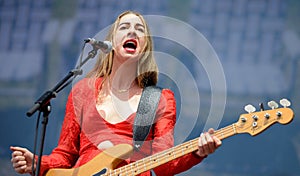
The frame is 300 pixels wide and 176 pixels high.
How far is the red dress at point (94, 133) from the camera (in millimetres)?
2475

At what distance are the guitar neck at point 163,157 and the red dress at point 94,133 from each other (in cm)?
4

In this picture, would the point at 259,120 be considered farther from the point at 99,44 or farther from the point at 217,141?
the point at 99,44

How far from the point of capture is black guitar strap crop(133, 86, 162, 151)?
2488 mm

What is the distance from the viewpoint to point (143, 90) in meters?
2.67

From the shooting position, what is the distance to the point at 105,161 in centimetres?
243

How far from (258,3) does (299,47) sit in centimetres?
33

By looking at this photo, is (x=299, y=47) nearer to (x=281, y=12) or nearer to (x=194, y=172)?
(x=281, y=12)

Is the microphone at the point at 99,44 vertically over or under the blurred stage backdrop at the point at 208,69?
under

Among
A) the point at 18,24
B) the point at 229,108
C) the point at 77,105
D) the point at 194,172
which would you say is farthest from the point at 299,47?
the point at 18,24

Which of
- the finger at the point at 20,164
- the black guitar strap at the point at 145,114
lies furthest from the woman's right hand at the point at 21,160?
the black guitar strap at the point at 145,114

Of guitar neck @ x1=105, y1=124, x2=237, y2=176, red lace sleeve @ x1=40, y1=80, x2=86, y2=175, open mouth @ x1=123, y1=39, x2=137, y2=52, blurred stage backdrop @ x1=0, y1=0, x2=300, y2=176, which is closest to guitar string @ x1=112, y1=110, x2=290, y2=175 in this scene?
guitar neck @ x1=105, y1=124, x2=237, y2=176

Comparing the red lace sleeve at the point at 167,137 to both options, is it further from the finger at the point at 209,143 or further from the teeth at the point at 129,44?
the teeth at the point at 129,44

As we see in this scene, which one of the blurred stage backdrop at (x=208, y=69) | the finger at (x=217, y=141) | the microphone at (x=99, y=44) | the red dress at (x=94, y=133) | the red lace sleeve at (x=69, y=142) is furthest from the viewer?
the blurred stage backdrop at (x=208, y=69)

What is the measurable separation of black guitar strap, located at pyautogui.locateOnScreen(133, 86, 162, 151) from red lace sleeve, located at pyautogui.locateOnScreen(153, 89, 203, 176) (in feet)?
0.10
